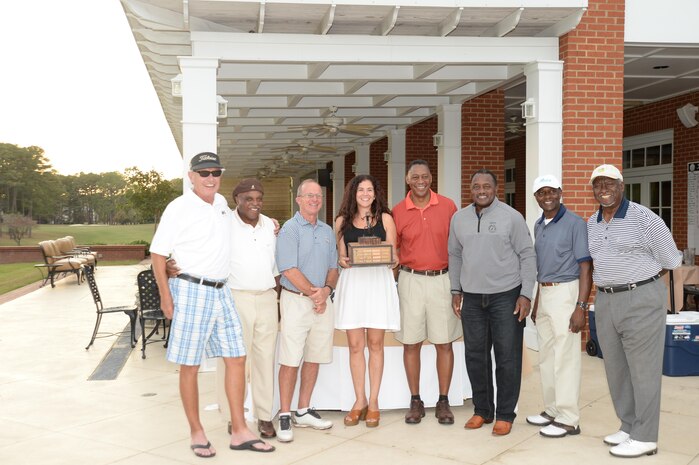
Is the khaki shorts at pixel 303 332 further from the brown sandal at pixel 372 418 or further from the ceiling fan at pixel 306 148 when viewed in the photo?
the ceiling fan at pixel 306 148

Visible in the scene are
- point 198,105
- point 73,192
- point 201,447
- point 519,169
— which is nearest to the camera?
point 201,447

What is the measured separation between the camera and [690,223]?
480 inches

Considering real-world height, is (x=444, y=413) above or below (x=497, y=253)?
below

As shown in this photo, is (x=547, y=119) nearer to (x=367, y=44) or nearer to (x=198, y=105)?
(x=367, y=44)

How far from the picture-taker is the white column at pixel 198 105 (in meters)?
7.28

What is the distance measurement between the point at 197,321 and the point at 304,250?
93cm

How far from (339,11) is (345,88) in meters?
3.40

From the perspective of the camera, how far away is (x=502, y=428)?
493 centimetres

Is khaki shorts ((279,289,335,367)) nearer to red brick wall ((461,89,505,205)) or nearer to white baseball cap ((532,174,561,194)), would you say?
white baseball cap ((532,174,561,194))

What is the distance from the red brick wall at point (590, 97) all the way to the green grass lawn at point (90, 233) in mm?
54034

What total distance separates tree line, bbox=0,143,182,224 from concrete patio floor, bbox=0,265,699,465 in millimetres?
29275

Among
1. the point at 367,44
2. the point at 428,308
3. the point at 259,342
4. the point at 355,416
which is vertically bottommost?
the point at 355,416

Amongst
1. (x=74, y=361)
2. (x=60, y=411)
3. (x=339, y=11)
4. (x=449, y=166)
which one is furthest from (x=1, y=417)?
(x=449, y=166)

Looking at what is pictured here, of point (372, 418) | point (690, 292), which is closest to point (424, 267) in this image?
point (372, 418)
